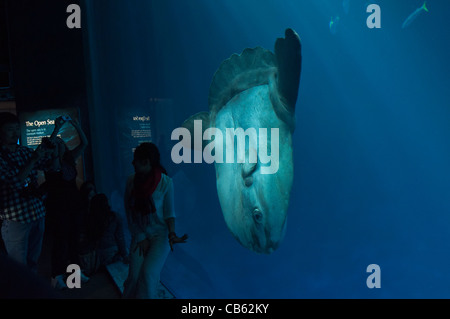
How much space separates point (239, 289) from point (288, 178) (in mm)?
3093

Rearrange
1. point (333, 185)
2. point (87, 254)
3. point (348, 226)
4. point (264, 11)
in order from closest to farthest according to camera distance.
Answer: point (87, 254)
point (348, 226)
point (333, 185)
point (264, 11)

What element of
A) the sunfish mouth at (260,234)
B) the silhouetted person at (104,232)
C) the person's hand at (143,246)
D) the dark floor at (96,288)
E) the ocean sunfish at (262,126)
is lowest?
the dark floor at (96,288)

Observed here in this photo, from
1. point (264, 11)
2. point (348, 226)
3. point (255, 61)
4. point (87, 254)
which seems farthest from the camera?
point (264, 11)

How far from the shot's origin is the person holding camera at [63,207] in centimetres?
356

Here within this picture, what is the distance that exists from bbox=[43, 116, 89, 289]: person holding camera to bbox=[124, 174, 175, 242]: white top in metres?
1.41

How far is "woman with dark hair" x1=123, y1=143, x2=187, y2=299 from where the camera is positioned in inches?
97.0

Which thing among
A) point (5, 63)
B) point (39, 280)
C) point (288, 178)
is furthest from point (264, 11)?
point (39, 280)

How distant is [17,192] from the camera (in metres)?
2.79

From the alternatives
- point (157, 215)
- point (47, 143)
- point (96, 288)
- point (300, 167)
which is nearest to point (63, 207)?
point (47, 143)

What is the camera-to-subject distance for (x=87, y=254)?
13.9 feet

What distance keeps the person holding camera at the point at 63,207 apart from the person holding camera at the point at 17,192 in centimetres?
60

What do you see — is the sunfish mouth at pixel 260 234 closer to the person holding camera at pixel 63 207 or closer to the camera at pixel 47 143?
the camera at pixel 47 143

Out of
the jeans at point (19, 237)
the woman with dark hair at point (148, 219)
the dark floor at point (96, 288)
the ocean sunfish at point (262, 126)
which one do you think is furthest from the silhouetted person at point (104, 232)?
the ocean sunfish at point (262, 126)
